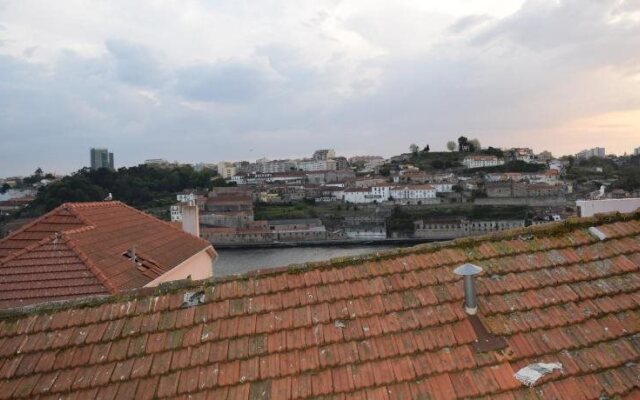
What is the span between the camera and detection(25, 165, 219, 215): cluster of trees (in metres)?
45.6

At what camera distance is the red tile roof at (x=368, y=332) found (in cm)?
194

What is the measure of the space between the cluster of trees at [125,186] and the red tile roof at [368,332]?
153ft

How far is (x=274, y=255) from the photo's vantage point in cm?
4219

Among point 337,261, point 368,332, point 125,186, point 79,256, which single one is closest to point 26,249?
point 79,256

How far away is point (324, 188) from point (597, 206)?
210 feet

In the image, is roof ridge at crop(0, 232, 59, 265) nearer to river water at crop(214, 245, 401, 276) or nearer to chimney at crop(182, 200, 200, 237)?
chimney at crop(182, 200, 200, 237)

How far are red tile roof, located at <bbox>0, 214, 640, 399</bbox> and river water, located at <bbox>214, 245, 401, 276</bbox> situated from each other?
31.8 metres

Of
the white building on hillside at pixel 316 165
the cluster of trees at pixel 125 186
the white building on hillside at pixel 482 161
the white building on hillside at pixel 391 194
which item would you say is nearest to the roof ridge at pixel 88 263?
the cluster of trees at pixel 125 186

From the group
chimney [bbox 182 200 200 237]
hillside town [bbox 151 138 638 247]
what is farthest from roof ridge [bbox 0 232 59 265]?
hillside town [bbox 151 138 638 247]

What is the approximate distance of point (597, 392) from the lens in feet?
5.95

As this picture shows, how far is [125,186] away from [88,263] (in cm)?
6238

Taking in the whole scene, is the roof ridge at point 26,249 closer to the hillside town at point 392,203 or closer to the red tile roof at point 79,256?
the red tile roof at point 79,256

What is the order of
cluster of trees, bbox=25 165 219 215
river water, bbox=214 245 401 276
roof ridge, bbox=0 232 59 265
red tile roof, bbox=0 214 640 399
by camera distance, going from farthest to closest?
cluster of trees, bbox=25 165 219 215 → river water, bbox=214 245 401 276 → roof ridge, bbox=0 232 59 265 → red tile roof, bbox=0 214 640 399

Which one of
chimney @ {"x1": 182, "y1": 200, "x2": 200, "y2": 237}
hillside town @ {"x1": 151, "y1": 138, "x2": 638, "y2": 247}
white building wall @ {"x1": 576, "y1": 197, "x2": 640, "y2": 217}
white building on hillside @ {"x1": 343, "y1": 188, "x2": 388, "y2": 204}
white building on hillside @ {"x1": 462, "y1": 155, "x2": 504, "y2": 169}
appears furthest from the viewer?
white building on hillside @ {"x1": 462, "y1": 155, "x2": 504, "y2": 169}
